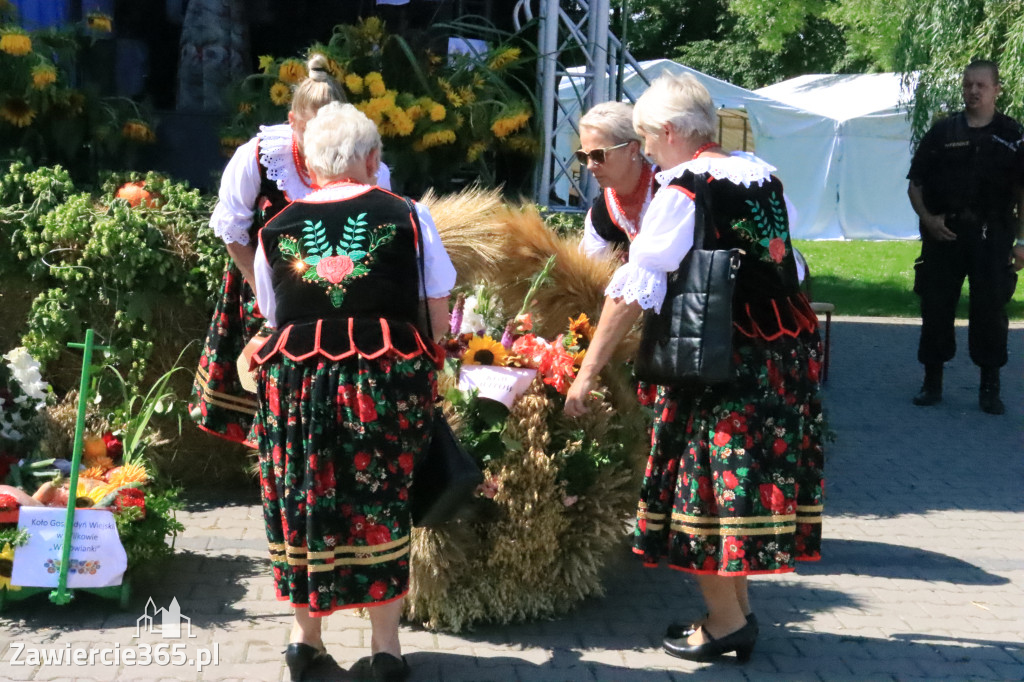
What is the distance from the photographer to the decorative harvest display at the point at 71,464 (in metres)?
3.83

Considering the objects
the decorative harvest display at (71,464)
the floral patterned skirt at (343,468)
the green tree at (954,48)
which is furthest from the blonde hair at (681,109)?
the green tree at (954,48)

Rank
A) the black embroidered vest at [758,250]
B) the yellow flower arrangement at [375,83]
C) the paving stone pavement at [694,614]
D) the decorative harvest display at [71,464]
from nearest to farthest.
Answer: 1. the black embroidered vest at [758,250]
2. the paving stone pavement at [694,614]
3. the decorative harvest display at [71,464]
4. the yellow flower arrangement at [375,83]

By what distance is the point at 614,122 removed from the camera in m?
3.92

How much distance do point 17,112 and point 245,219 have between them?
2505 mm

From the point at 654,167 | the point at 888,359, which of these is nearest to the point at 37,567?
the point at 654,167

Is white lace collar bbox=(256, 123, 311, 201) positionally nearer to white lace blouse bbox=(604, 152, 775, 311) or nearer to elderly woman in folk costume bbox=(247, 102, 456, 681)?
elderly woman in folk costume bbox=(247, 102, 456, 681)

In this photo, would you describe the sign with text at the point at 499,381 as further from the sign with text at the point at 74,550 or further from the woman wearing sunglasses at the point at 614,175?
the sign with text at the point at 74,550

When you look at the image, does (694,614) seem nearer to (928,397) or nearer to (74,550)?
(74,550)

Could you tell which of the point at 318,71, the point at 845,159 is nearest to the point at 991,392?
the point at 318,71

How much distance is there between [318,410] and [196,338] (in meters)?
2.17

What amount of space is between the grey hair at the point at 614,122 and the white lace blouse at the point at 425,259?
3.09 feet

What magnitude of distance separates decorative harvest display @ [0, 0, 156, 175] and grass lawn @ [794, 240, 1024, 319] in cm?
596

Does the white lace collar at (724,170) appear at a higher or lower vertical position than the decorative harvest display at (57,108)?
lower

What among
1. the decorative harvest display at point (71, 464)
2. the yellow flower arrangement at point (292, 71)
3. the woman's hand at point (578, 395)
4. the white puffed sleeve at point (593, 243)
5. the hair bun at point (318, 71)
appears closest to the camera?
the woman's hand at point (578, 395)
